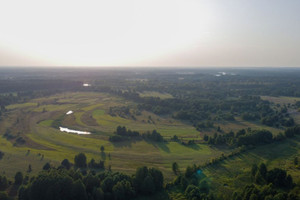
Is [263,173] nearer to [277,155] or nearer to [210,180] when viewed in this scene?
[210,180]

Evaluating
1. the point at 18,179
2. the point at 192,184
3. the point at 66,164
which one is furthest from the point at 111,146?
the point at 192,184

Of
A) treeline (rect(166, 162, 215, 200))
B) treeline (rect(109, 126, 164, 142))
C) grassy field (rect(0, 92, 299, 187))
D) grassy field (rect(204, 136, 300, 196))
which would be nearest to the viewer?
treeline (rect(166, 162, 215, 200))

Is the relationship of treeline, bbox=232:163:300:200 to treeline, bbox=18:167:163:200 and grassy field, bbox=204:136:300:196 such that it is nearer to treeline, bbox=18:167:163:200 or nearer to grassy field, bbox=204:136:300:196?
grassy field, bbox=204:136:300:196

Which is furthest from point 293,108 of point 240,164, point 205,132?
point 240,164

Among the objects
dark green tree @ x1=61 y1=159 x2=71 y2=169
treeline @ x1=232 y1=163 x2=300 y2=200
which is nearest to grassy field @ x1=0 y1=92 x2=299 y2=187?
dark green tree @ x1=61 y1=159 x2=71 y2=169

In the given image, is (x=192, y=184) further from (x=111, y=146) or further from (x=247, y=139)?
(x=111, y=146)
